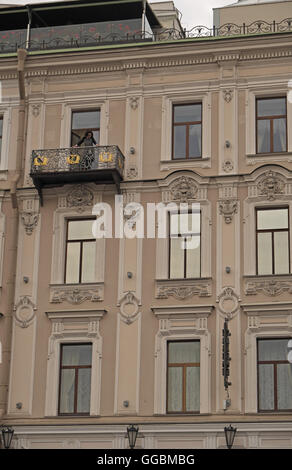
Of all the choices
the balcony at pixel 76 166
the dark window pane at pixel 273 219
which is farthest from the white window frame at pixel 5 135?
the dark window pane at pixel 273 219

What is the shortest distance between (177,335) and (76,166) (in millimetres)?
6071

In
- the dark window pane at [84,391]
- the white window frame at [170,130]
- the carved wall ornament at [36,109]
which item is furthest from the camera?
the carved wall ornament at [36,109]

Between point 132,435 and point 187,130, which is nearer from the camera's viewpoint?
point 132,435

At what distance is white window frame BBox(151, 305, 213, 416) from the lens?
89.8ft

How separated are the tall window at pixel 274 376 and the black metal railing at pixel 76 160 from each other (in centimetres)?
691

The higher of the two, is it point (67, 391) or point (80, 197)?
point (80, 197)

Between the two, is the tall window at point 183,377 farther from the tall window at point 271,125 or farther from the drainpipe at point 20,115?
the drainpipe at point 20,115

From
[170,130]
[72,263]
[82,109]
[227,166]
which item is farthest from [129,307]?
[82,109]

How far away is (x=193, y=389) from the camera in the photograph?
90.3ft

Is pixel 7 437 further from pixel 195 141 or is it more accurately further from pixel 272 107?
pixel 272 107

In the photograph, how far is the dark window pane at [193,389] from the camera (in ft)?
89.9

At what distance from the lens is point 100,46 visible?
102 feet

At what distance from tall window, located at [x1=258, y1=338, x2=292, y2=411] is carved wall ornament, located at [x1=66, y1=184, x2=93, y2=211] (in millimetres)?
6826

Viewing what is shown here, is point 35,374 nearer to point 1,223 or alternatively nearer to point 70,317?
point 70,317
